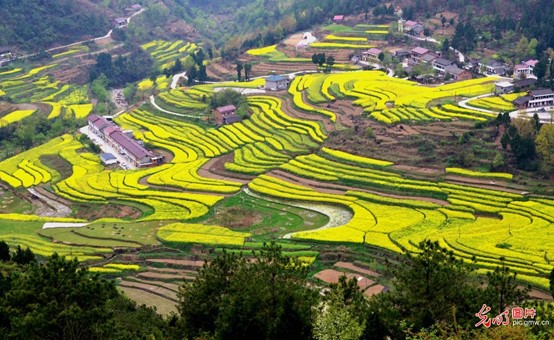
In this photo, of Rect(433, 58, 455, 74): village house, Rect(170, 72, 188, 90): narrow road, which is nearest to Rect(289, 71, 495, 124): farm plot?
Rect(433, 58, 455, 74): village house

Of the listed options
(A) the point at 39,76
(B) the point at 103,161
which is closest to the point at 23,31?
(A) the point at 39,76

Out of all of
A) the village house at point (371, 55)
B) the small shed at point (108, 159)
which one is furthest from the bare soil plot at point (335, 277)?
the village house at point (371, 55)

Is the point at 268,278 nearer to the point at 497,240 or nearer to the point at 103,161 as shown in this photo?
the point at 497,240

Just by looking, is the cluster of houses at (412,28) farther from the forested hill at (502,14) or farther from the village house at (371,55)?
the village house at (371,55)

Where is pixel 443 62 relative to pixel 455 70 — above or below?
above

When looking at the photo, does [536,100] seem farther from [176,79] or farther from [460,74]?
[176,79]

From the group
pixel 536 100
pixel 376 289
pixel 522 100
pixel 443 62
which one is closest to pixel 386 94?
pixel 443 62
